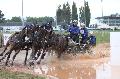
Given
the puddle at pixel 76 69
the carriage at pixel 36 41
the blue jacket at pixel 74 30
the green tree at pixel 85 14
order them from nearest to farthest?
the puddle at pixel 76 69 → the carriage at pixel 36 41 → the blue jacket at pixel 74 30 → the green tree at pixel 85 14

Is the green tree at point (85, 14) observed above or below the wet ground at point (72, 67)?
above

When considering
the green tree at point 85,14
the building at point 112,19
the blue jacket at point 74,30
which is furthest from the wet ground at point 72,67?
the building at point 112,19

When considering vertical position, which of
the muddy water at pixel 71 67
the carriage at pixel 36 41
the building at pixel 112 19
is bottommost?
the muddy water at pixel 71 67

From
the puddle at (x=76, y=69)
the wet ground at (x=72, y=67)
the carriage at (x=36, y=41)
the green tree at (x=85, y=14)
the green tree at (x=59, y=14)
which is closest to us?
the puddle at (x=76, y=69)

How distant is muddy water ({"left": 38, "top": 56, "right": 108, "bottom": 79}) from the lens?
15.0m

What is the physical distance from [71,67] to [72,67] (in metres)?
0.04

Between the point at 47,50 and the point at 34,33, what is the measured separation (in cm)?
145

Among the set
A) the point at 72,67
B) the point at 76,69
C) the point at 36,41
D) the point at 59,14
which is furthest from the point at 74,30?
the point at 59,14

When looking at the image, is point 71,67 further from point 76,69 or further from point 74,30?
point 74,30

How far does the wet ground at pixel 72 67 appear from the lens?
49.1ft

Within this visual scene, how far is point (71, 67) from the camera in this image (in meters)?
17.4

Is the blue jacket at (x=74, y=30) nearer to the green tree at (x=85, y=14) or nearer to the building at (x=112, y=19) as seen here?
the green tree at (x=85, y=14)

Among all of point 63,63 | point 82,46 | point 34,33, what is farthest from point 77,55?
point 34,33

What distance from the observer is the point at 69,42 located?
20547mm
